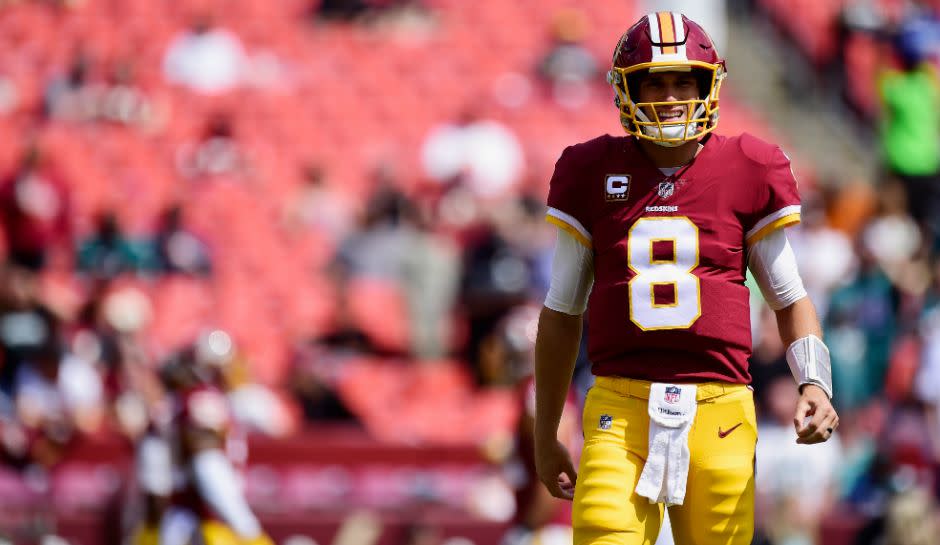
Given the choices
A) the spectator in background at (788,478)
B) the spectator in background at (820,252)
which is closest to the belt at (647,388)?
the spectator in background at (788,478)

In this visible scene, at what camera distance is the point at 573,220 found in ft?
13.1

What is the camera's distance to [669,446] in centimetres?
382

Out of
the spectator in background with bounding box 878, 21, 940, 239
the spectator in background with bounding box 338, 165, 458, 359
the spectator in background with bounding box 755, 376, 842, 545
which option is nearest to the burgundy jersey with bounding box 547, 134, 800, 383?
the spectator in background with bounding box 755, 376, 842, 545

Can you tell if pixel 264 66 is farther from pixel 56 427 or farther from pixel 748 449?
pixel 748 449

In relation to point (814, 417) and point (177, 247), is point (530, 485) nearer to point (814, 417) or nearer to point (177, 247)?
point (814, 417)

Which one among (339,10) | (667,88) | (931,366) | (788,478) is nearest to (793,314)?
A: (667,88)

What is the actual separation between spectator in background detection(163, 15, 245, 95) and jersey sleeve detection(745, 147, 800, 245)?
9392mm

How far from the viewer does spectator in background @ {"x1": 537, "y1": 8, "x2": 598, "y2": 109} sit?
41.4ft

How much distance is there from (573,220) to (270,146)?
28.3ft

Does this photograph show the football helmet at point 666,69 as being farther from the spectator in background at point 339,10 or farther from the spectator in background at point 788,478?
the spectator in background at point 339,10

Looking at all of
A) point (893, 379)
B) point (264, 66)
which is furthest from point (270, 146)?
point (893, 379)

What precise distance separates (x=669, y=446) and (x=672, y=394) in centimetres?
13

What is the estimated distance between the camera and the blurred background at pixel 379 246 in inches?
334

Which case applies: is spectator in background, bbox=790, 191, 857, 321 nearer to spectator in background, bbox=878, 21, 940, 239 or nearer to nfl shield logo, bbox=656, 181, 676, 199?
spectator in background, bbox=878, 21, 940, 239
